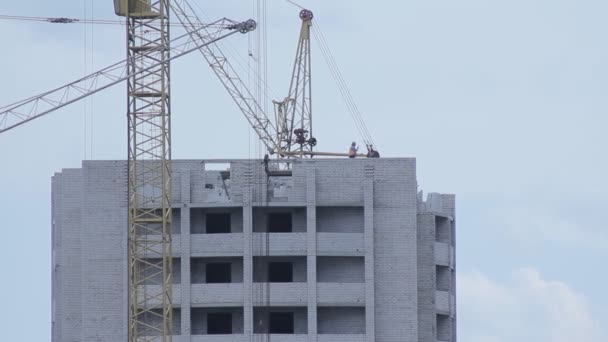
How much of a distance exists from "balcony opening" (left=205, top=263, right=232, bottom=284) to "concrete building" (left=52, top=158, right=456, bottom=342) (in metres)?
0.08

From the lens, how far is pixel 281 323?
13475 centimetres

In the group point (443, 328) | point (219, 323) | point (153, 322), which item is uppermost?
point (153, 322)

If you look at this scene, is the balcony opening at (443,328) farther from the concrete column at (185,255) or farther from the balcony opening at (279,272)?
the concrete column at (185,255)

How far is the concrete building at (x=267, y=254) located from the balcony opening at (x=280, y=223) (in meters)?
0.08

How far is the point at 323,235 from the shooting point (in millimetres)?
134375

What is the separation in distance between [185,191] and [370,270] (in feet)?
51.7

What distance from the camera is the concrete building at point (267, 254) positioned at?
133625 millimetres

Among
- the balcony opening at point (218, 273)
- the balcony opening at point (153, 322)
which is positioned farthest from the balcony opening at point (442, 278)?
the balcony opening at point (153, 322)

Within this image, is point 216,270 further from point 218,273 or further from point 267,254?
point 267,254

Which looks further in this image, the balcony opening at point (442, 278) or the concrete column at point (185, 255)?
the balcony opening at point (442, 278)

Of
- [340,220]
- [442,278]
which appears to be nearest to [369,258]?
[340,220]

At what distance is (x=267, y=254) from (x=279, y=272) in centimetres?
230

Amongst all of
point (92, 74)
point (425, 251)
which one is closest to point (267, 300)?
point (425, 251)

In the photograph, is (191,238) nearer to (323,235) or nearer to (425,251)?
(323,235)
